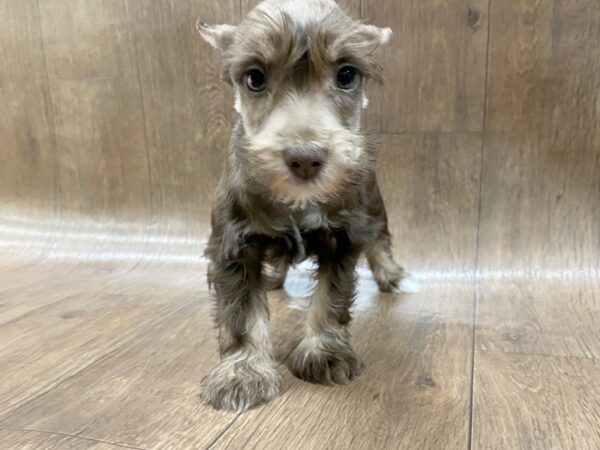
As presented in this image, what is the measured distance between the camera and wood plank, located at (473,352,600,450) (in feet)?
3.53

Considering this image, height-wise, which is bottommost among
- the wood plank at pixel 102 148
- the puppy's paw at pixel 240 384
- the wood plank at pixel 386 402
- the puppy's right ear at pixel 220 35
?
the wood plank at pixel 386 402

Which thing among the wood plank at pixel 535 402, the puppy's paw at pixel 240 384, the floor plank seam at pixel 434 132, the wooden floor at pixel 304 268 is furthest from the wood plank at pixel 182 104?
the wood plank at pixel 535 402

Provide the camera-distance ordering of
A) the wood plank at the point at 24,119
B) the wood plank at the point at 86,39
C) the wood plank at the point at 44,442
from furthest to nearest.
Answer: the wood plank at the point at 24,119 → the wood plank at the point at 86,39 → the wood plank at the point at 44,442

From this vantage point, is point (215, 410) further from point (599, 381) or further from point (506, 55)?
point (506, 55)

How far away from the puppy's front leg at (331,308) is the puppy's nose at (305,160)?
0.33 m

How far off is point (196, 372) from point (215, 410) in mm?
208

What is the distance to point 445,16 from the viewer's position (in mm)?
1967

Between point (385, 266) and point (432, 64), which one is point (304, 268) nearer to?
point (385, 266)

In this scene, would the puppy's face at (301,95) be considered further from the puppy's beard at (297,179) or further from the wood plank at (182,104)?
the wood plank at (182,104)

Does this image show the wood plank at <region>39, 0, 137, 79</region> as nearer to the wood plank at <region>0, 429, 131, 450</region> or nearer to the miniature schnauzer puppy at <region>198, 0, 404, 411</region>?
the miniature schnauzer puppy at <region>198, 0, 404, 411</region>

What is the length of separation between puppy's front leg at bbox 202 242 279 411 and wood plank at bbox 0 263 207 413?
39 centimetres

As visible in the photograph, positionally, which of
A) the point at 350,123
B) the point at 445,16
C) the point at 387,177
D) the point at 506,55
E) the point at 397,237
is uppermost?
the point at 445,16

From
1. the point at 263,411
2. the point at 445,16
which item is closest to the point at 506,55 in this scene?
the point at 445,16

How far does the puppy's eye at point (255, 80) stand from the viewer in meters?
1.27
